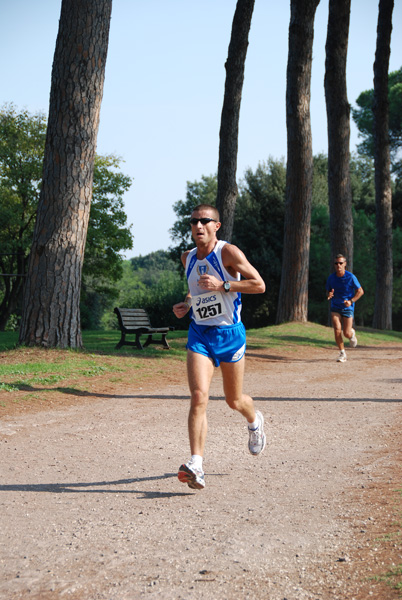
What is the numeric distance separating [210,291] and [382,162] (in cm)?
2744

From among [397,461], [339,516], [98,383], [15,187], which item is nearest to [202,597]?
[339,516]

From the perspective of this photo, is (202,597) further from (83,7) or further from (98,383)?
(83,7)

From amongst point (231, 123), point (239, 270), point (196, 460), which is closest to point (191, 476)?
point (196, 460)

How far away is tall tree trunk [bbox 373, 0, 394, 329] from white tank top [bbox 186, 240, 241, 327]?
26926mm

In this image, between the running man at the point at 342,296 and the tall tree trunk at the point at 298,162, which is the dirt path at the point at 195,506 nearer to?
the running man at the point at 342,296

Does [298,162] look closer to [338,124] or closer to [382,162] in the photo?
[338,124]

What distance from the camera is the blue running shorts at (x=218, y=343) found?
18.2ft

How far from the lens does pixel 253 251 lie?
43.8 m

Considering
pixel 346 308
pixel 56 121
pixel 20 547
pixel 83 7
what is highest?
pixel 83 7

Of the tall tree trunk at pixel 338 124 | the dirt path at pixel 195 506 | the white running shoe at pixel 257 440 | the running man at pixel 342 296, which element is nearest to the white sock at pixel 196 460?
the dirt path at pixel 195 506

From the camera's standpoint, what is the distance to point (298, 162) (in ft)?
72.7

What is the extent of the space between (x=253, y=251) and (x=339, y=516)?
39.5 m

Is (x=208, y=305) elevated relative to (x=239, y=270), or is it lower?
lower

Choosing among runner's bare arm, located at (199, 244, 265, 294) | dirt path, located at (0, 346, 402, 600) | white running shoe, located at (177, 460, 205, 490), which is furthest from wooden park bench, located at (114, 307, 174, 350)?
white running shoe, located at (177, 460, 205, 490)
